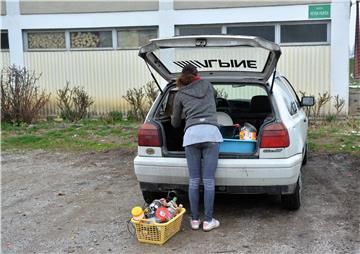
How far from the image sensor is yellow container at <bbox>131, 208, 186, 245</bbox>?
4609 millimetres

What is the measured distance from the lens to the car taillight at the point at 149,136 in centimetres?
525

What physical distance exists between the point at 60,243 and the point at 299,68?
1047cm

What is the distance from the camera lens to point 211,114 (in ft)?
16.5

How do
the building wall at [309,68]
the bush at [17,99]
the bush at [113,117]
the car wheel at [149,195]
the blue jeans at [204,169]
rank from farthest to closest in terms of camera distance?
the building wall at [309,68]
the bush at [113,117]
the bush at [17,99]
the car wheel at [149,195]
the blue jeans at [204,169]

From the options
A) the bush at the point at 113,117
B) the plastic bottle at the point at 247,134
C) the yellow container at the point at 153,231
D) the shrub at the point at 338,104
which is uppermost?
the plastic bottle at the point at 247,134

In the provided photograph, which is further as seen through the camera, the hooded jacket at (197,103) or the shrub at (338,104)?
the shrub at (338,104)

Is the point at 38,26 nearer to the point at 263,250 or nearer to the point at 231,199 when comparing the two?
the point at 231,199

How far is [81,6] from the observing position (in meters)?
14.6

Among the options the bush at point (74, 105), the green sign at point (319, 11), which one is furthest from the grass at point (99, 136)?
the green sign at point (319, 11)

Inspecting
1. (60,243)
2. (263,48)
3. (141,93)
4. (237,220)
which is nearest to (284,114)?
(263,48)

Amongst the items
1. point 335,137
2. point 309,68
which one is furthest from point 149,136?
point 309,68

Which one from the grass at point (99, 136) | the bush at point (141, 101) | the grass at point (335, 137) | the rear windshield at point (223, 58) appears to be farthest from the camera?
the bush at point (141, 101)

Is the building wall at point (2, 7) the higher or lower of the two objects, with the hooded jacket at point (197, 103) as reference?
higher

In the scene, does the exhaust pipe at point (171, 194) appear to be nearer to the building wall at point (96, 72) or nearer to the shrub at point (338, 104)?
the shrub at point (338, 104)
